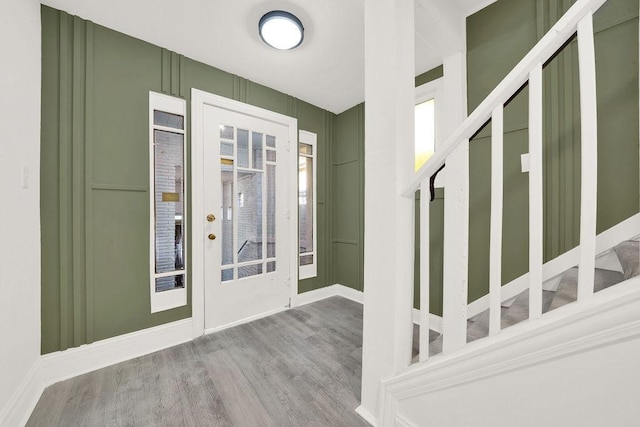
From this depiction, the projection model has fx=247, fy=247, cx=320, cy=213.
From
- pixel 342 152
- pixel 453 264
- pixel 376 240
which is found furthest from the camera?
pixel 342 152

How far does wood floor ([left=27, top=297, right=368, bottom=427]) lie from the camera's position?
1.35m

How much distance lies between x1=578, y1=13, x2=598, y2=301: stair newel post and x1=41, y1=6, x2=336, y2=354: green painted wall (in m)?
2.52

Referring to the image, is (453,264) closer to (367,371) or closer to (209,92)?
(367,371)

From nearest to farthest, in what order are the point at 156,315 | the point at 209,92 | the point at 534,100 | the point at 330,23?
1. the point at 534,100
2. the point at 330,23
3. the point at 156,315
4. the point at 209,92

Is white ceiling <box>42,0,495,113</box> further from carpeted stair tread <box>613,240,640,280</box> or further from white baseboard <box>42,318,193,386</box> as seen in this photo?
white baseboard <box>42,318,193,386</box>

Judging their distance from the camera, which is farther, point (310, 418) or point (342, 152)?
point (342, 152)

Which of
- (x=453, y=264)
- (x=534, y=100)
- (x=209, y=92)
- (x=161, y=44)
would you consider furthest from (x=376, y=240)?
(x=161, y=44)

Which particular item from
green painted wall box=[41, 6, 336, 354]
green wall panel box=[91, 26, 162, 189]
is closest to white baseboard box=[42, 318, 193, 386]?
green painted wall box=[41, 6, 336, 354]

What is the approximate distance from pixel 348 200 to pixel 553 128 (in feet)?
6.66

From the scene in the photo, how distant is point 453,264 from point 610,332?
0.46 m

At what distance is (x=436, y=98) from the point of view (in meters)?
2.30

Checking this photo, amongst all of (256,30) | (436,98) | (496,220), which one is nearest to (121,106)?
(256,30)
